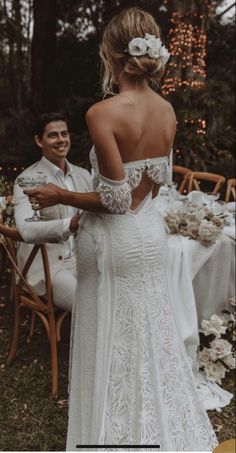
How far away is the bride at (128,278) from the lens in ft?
5.94

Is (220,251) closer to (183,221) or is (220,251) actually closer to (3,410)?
(183,221)

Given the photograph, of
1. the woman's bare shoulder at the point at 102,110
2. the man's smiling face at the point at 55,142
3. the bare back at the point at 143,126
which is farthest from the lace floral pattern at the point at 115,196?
the man's smiling face at the point at 55,142

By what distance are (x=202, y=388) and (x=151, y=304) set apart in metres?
1.31

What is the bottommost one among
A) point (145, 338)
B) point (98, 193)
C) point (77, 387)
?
point (77, 387)

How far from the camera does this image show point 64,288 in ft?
10.1

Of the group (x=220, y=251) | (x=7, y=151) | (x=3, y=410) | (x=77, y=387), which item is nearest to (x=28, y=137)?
(x=7, y=151)

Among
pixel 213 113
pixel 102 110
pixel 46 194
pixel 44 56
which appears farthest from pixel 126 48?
pixel 213 113

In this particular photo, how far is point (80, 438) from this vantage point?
2.09m

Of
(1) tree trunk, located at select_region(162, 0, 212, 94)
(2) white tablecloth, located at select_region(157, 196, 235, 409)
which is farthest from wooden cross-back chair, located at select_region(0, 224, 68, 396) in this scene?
(1) tree trunk, located at select_region(162, 0, 212, 94)

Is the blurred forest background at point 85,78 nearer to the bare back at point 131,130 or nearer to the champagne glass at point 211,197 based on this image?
the champagne glass at point 211,197

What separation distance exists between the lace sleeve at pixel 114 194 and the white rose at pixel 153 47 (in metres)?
0.41

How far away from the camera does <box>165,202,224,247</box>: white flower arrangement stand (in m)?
3.13

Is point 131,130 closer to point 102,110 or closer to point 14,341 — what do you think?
point 102,110

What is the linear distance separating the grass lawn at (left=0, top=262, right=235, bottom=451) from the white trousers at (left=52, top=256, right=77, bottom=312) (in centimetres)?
48
